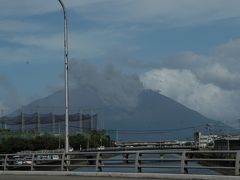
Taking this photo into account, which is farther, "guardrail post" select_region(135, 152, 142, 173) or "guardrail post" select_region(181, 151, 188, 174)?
"guardrail post" select_region(135, 152, 142, 173)

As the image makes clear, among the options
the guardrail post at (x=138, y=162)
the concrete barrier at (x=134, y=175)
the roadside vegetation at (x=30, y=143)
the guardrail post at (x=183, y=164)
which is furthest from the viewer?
the roadside vegetation at (x=30, y=143)

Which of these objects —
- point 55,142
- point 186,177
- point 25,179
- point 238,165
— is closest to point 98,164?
point 25,179

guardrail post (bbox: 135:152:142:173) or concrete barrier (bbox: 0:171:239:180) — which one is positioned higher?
guardrail post (bbox: 135:152:142:173)

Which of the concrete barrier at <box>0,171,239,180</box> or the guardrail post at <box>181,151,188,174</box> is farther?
the guardrail post at <box>181,151,188,174</box>

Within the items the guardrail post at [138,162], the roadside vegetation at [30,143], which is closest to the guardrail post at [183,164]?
the guardrail post at [138,162]

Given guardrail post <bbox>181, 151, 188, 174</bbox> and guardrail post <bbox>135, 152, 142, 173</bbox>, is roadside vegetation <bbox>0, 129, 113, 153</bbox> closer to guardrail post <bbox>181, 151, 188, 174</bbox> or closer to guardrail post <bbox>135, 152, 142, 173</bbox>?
guardrail post <bbox>135, 152, 142, 173</bbox>

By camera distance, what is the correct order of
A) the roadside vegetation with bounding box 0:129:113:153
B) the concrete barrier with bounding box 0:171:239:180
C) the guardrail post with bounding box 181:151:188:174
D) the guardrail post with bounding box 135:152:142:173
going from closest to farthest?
1. the concrete barrier with bounding box 0:171:239:180
2. the guardrail post with bounding box 181:151:188:174
3. the guardrail post with bounding box 135:152:142:173
4. the roadside vegetation with bounding box 0:129:113:153

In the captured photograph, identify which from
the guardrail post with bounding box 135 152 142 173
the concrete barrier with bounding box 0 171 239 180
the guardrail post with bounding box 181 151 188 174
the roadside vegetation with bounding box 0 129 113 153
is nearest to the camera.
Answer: the concrete barrier with bounding box 0 171 239 180

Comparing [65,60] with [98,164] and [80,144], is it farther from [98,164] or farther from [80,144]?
[80,144]

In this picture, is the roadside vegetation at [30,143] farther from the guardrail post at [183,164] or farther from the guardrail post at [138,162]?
the guardrail post at [183,164]

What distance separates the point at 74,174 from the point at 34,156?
550cm

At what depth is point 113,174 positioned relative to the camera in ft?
87.9

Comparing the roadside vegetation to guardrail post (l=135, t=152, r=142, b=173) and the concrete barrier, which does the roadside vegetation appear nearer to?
the concrete barrier

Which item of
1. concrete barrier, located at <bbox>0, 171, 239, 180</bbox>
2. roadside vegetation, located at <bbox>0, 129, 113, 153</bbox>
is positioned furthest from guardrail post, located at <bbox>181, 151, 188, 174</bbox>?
roadside vegetation, located at <bbox>0, 129, 113, 153</bbox>
